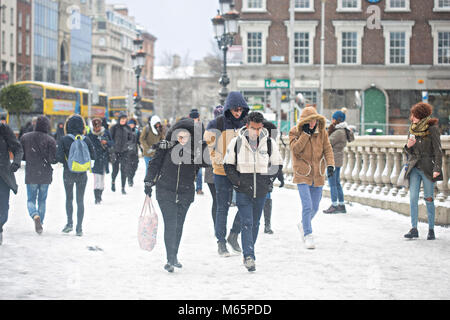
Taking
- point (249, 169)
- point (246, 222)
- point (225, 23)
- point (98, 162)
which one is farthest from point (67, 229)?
point (225, 23)

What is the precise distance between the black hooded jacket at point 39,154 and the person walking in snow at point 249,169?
386 centimetres

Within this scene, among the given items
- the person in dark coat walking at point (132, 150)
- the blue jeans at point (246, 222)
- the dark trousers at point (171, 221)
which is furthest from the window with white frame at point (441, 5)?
the dark trousers at point (171, 221)

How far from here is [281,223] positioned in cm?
1225

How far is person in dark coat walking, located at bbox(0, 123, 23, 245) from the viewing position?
31.9ft

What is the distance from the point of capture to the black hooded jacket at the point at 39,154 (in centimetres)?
1076

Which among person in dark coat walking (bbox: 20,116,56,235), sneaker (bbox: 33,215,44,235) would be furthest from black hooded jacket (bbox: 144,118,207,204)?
person in dark coat walking (bbox: 20,116,56,235)

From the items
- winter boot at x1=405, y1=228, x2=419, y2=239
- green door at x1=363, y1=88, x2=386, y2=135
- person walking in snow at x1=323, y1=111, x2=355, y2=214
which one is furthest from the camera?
green door at x1=363, y1=88, x2=386, y2=135

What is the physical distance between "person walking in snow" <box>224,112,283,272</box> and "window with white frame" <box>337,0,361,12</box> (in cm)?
4010

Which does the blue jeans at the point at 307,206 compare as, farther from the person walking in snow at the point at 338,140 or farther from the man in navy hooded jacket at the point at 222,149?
the person walking in snow at the point at 338,140

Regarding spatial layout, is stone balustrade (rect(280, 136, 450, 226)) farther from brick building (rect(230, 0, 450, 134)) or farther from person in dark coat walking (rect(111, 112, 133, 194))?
brick building (rect(230, 0, 450, 134))

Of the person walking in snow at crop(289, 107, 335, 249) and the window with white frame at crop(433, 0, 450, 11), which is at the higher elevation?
the window with white frame at crop(433, 0, 450, 11)

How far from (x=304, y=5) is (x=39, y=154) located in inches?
1501

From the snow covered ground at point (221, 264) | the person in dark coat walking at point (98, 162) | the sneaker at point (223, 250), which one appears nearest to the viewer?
the snow covered ground at point (221, 264)
